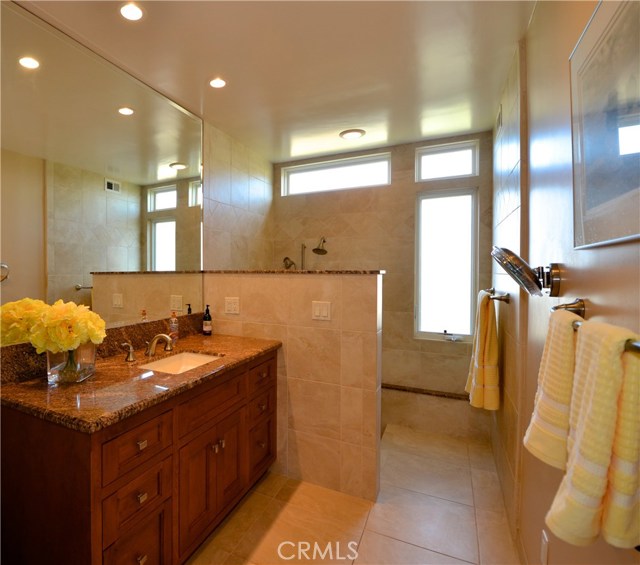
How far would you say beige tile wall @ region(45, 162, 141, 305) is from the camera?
1489 mm

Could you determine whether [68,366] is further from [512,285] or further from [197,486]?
[512,285]

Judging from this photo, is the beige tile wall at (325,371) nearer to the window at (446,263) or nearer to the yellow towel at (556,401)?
the yellow towel at (556,401)

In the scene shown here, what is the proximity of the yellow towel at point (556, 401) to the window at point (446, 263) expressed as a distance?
6.91 ft

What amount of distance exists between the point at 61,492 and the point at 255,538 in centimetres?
99

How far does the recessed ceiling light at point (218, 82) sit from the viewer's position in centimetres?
192

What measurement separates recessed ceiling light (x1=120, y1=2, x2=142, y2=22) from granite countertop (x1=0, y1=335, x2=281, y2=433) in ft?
5.51

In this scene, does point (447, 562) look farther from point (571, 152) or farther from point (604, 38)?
point (604, 38)

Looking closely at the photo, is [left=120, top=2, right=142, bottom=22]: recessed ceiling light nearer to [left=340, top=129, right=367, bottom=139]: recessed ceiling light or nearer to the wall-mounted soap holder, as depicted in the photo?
[left=340, top=129, right=367, bottom=139]: recessed ceiling light

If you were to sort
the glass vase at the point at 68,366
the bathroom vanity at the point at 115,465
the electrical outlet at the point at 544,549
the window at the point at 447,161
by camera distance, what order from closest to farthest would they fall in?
the bathroom vanity at the point at 115,465 < the electrical outlet at the point at 544,549 < the glass vase at the point at 68,366 < the window at the point at 447,161

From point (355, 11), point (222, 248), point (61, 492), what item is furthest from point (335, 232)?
point (61, 492)

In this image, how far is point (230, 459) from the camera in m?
1.63

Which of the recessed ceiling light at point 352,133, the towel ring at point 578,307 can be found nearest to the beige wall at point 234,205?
the recessed ceiling light at point 352,133

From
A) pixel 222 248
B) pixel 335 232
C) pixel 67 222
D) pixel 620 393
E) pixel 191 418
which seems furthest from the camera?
pixel 335 232

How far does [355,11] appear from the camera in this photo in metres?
1.41
